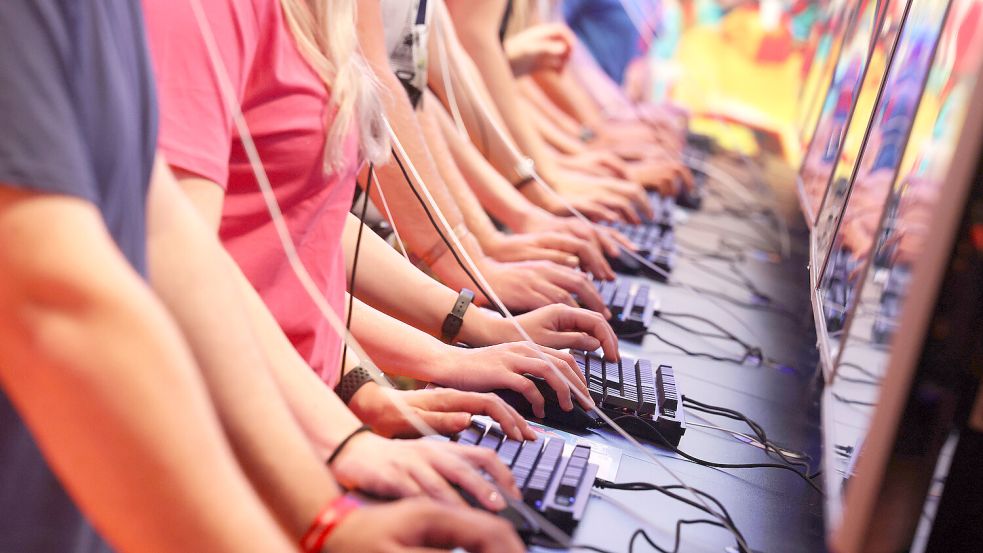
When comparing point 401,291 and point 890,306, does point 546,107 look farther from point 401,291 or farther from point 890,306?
point 890,306

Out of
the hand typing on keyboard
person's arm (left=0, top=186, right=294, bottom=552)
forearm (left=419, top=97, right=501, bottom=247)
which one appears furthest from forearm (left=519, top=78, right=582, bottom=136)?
person's arm (left=0, top=186, right=294, bottom=552)

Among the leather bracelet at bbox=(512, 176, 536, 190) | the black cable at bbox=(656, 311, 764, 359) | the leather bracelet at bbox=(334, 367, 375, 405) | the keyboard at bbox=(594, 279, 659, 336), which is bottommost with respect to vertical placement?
the black cable at bbox=(656, 311, 764, 359)

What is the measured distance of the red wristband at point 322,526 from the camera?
2.10 ft

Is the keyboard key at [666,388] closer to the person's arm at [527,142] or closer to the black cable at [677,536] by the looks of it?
the black cable at [677,536]

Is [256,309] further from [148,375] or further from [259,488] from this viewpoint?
[148,375]

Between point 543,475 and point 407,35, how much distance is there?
0.87 metres

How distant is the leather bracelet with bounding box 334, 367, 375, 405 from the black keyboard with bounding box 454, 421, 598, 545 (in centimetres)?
17

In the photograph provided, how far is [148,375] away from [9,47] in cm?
17

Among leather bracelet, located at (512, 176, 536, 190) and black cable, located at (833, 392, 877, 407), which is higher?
black cable, located at (833, 392, 877, 407)

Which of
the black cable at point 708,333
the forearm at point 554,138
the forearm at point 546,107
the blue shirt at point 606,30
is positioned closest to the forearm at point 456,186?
the black cable at point 708,333

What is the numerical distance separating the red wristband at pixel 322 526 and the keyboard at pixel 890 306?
1.31 ft

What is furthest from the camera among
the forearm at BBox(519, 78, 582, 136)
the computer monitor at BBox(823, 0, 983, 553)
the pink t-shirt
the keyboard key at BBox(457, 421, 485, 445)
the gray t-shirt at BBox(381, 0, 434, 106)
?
the forearm at BBox(519, 78, 582, 136)

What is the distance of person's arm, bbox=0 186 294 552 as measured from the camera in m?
0.45

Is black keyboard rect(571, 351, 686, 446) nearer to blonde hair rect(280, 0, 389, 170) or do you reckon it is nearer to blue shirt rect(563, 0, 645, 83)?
blonde hair rect(280, 0, 389, 170)
